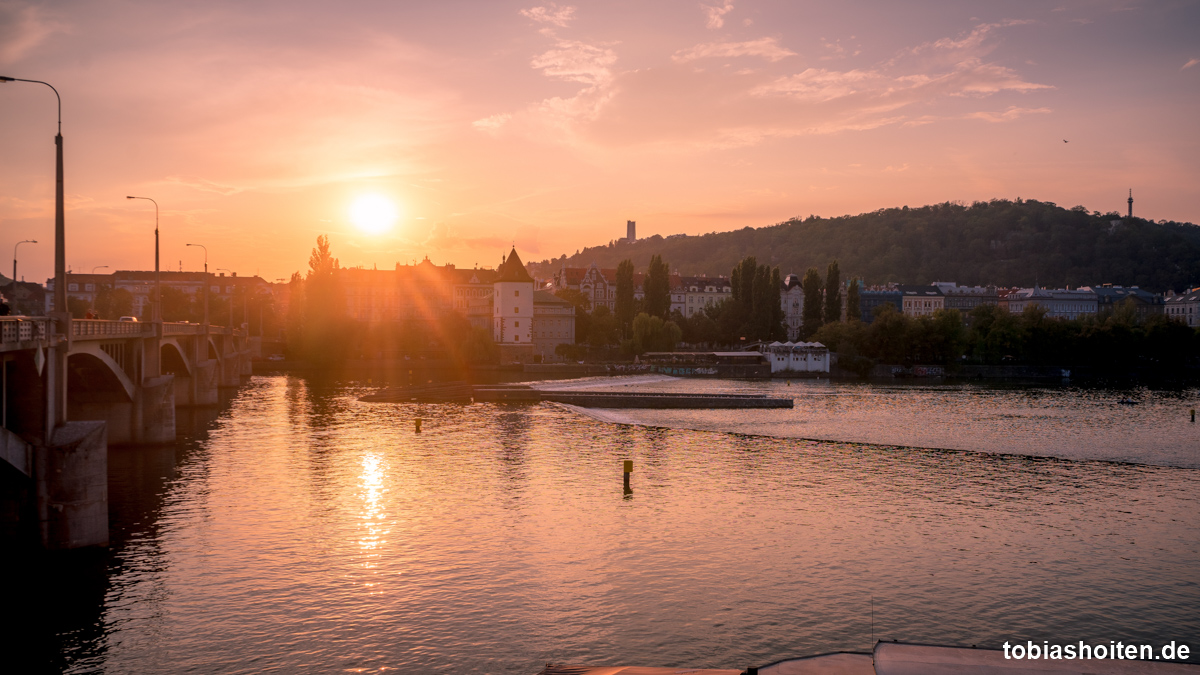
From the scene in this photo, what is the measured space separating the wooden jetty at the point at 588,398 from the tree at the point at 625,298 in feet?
197

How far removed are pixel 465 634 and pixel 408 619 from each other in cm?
191

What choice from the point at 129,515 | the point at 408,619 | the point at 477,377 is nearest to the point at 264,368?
the point at 477,377

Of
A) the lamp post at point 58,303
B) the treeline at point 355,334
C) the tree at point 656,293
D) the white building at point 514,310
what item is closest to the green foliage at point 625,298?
the tree at point 656,293

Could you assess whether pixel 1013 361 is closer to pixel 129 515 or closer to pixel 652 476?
pixel 652 476

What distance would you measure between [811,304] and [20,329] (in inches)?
5567

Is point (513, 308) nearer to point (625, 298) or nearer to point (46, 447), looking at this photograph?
point (625, 298)

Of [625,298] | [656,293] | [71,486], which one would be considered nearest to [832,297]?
[656,293]

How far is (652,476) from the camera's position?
4278 centimetres

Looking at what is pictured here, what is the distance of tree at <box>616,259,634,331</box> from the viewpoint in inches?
5856

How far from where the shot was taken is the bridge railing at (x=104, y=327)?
3535cm

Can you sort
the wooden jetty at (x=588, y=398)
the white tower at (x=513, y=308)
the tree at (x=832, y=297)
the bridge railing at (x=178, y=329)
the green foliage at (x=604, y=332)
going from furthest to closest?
the tree at (x=832, y=297) < the green foliage at (x=604, y=332) < the white tower at (x=513, y=308) < the wooden jetty at (x=588, y=398) < the bridge railing at (x=178, y=329)

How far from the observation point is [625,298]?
150 metres

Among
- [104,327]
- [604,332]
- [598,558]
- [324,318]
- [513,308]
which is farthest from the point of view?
[604,332]

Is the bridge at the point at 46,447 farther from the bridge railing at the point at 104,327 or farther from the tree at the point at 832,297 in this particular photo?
the tree at the point at 832,297
